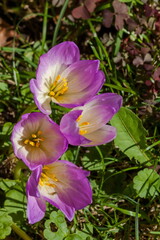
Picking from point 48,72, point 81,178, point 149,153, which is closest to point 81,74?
point 48,72

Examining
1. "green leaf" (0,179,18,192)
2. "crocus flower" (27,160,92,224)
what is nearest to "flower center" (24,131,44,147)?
"crocus flower" (27,160,92,224)

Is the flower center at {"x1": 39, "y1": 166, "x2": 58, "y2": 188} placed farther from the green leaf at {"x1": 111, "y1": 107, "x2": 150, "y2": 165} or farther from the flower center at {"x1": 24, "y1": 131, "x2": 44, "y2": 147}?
the green leaf at {"x1": 111, "y1": 107, "x2": 150, "y2": 165}

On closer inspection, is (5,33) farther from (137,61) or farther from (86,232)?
(86,232)

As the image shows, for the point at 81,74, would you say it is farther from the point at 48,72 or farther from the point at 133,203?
the point at 133,203

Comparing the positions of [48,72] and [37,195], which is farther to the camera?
[48,72]

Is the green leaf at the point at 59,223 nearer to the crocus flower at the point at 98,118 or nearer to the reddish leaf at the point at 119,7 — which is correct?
the crocus flower at the point at 98,118
